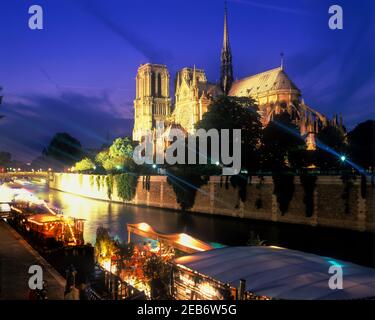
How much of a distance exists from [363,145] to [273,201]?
501 inches

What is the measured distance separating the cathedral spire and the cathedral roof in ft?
8.16

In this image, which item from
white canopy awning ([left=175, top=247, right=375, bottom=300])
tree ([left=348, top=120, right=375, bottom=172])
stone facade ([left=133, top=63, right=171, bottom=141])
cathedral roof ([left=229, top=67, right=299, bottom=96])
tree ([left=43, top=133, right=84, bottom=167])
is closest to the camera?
white canopy awning ([left=175, top=247, right=375, bottom=300])

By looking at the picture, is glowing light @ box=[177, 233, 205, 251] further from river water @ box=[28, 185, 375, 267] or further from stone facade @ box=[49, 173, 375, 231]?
stone facade @ box=[49, 173, 375, 231]

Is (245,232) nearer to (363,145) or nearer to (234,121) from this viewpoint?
(363,145)

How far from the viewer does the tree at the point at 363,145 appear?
129ft

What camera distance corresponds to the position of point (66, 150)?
4700 inches

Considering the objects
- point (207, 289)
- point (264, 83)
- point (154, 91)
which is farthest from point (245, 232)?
point (154, 91)

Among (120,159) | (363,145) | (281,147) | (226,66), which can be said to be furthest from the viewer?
(226,66)

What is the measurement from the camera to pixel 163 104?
111375 mm

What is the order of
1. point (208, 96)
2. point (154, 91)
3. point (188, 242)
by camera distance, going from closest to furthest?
point (188, 242)
point (208, 96)
point (154, 91)

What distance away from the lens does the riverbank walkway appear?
35.0 feet

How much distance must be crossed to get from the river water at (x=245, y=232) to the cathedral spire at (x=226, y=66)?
177ft

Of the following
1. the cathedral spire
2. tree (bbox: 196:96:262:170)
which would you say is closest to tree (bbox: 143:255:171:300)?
tree (bbox: 196:96:262:170)

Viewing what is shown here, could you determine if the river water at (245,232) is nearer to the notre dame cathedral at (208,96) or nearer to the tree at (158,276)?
the tree at (158,276)
